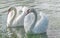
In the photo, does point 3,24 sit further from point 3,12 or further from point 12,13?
point 3,12

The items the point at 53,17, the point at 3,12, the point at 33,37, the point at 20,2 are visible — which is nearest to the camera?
the point at 33,37

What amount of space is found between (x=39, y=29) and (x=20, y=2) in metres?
4.63

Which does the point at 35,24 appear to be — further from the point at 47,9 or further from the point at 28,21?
the point at 47,9

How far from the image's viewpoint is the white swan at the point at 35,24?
7961 millimetres

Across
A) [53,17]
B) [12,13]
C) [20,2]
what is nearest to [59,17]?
[53,17]

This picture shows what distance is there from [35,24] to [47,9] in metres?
2.96

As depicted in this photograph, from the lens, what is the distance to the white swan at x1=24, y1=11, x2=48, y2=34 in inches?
313

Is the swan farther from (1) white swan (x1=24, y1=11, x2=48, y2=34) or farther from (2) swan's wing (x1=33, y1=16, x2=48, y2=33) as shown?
(2) swan's wing (x1=33, y1=16, x2=48, y2=33)

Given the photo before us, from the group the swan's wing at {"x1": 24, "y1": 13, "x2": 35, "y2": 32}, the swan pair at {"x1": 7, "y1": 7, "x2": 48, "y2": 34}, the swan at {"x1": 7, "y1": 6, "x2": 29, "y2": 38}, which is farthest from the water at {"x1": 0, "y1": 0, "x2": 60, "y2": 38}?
the swan's wing at {"x1": 24, "y1": 13, "x2": 35, "y2": 32}

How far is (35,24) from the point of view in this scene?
8.12 m

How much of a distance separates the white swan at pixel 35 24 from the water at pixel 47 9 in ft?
0.91

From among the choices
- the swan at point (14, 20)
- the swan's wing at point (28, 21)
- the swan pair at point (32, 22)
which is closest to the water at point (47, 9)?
the swan at point (14, 20)

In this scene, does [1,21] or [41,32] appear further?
[1,21]

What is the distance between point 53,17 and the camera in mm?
9625
